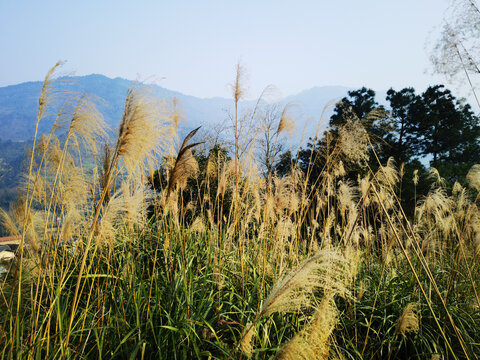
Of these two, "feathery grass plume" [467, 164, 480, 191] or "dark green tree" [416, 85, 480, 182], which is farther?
"dark green tree" [416, 85, 480, 182]

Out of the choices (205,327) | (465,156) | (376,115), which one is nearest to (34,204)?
(205,327)

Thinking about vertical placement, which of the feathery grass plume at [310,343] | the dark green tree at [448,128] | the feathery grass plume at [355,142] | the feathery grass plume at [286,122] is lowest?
the dark green tree at [448,128]

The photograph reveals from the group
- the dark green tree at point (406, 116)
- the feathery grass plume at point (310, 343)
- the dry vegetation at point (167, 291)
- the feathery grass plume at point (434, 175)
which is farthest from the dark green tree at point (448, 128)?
the feathery grass plume at point (310, 343)

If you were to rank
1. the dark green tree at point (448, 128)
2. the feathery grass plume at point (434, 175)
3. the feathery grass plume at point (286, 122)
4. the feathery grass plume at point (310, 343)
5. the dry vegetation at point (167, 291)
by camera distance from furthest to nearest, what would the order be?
the dark green tree at point (448, 128), the feathery grass plume at point (434, 175), the feathery grass plume at point (286, 122), the dry vegetation at point (167, 291), the feathery grass plume at point (310, 343)

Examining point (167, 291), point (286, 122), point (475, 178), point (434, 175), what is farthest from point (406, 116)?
point (167, 291)

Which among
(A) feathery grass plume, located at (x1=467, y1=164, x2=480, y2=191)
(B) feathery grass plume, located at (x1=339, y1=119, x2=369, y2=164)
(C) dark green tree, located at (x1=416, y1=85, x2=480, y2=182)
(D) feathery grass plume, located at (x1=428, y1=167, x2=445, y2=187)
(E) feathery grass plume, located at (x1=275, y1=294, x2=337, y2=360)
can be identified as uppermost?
(B) feathery grass plume, located at (x1=339, y1=119, x2=369, y2=164)

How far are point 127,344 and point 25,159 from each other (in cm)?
264

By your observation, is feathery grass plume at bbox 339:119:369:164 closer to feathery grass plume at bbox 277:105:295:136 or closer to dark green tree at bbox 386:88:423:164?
feathery grass plume at bbox 277:105:295:136

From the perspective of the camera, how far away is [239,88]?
283cm

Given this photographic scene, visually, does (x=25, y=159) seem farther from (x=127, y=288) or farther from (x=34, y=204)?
(x=127, y=288)

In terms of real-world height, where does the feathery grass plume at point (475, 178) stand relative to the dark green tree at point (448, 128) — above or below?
above

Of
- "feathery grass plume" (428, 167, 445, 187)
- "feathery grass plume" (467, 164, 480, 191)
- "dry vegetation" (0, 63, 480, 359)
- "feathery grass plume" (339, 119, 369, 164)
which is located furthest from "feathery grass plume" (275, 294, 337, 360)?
"feathery grass plume" (428, 167, 445, 187)

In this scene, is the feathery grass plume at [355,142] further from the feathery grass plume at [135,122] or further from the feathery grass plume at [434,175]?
the feathery grass plume at [434,175]

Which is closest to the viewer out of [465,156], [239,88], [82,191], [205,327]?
[205,327]
